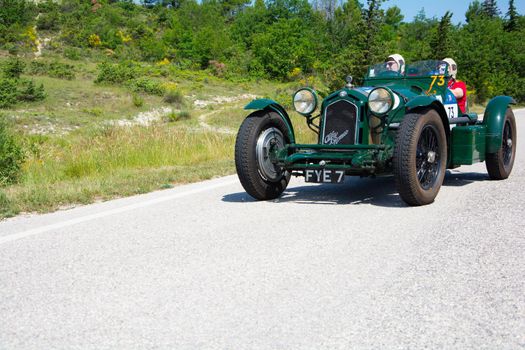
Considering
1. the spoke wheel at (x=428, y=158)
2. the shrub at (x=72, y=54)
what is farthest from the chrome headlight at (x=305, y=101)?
the shrub at (x=72, y=54)

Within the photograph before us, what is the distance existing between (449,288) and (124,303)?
1.92 m

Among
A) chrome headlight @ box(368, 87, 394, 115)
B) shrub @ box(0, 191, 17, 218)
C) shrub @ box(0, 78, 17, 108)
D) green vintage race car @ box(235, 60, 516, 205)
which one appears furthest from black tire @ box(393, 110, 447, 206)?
shrub @ box(0, 78, 17, 108)

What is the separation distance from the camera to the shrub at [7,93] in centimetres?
3087

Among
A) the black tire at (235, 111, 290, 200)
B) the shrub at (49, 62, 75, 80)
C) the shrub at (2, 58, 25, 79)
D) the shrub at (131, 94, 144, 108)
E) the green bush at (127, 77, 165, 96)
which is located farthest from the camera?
the shrub at (49, 62, 75, 80)

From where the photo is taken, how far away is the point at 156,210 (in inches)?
255

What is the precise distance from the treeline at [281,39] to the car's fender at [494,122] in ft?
71.8

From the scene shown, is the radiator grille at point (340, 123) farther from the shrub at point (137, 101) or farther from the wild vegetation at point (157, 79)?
the shrub at point (137, 101)

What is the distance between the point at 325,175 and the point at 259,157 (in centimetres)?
85

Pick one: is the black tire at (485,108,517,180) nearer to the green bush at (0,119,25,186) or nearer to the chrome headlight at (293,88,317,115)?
the chrome headlight at (293,88,317,115)

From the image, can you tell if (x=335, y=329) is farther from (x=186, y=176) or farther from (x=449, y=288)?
(x=186, y=176)

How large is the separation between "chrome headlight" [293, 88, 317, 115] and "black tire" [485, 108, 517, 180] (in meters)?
2.53

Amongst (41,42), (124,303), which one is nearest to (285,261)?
(124,303)

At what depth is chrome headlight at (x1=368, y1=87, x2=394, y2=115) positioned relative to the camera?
668 centimetres

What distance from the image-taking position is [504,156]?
857cm
